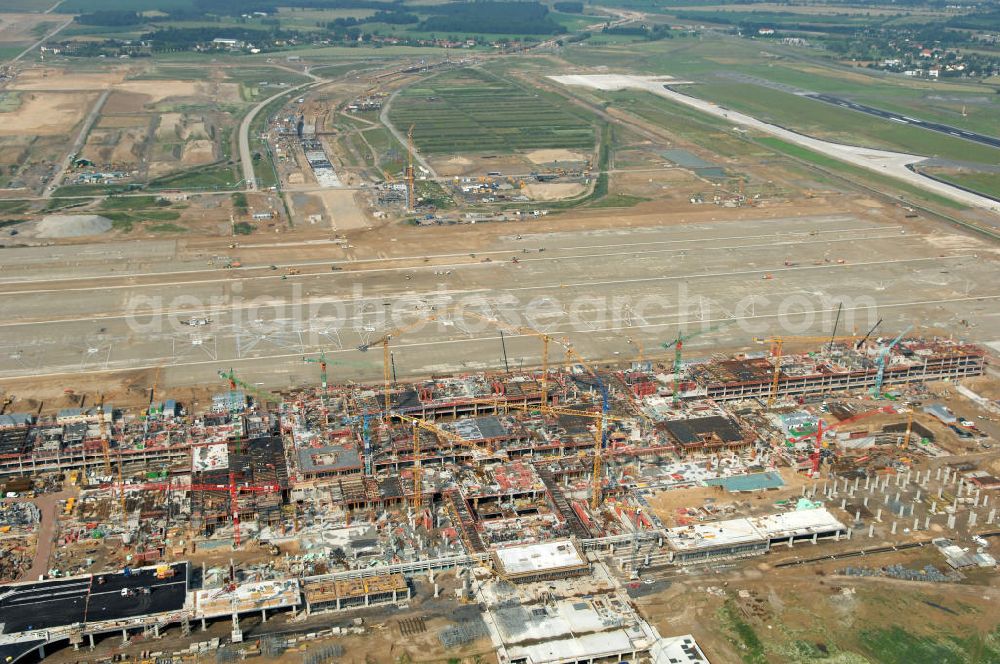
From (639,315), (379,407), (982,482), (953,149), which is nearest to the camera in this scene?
(982,482)

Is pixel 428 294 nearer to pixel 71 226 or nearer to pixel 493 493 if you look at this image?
pixel 493 493

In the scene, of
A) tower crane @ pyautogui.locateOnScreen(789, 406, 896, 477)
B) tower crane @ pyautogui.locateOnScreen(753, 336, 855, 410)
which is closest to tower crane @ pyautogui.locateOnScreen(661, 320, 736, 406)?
tower crane @ pyautogui.locateOnScreen(753, 336, 855, 410)

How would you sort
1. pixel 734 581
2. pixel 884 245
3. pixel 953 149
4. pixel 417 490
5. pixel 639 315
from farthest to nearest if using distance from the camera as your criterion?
pixel 953 149 < pixel 884 245 < pixel 639 315 < pixel 417 490 < pixel 734 581

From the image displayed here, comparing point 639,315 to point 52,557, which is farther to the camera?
point 639,315

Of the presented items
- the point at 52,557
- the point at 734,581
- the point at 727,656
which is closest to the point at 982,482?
the point at 734,581

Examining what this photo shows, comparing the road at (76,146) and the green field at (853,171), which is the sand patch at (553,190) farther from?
the road at (76,146)

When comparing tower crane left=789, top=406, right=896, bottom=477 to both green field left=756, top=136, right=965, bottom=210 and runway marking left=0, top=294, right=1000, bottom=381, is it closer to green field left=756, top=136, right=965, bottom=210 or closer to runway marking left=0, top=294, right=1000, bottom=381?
runway marking left=0, top=294, right=1000, bottom=381

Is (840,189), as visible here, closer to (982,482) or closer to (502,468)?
(982,482)
